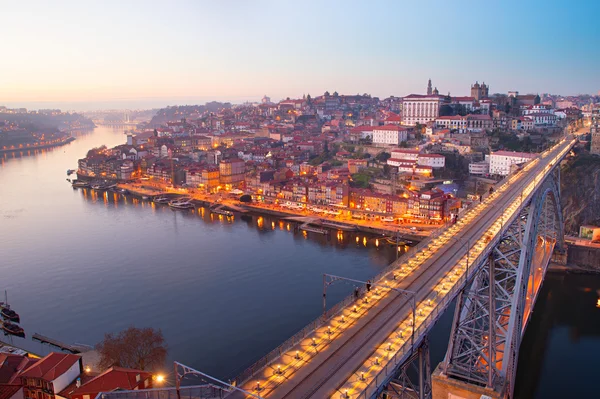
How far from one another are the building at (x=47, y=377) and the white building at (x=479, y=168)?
2109cm

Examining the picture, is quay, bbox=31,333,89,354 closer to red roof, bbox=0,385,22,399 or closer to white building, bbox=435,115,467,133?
red roof, bbox=0,385,22,399

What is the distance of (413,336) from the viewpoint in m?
5.10

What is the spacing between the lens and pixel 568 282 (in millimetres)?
14133

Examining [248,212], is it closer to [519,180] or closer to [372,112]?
[519,180]

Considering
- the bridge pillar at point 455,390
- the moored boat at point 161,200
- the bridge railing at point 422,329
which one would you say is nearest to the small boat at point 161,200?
the moored boat at point 161,200

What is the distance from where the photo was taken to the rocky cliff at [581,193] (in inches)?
685

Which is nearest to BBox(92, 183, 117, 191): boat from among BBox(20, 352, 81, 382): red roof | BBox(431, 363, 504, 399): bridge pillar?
BBox(20, 352, 81, 382): red roof

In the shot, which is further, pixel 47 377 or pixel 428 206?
pixel 428 206

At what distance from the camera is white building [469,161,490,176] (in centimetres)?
2388

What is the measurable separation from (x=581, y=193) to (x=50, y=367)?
737 inches

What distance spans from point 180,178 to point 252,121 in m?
20.1

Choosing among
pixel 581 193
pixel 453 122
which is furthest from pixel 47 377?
pixel 453 122

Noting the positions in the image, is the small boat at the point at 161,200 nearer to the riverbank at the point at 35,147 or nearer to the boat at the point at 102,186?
the boat at the point at 102,186

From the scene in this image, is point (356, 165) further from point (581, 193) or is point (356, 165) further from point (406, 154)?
point (581, 193)
